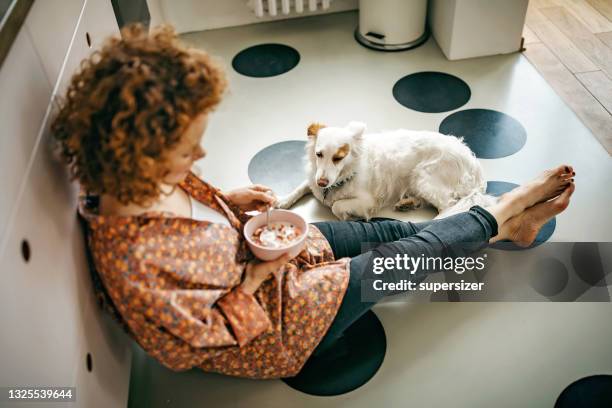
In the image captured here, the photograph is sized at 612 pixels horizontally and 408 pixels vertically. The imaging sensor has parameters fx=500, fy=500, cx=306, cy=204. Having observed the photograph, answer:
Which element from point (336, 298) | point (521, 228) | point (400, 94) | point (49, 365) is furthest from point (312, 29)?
point (49, 365)

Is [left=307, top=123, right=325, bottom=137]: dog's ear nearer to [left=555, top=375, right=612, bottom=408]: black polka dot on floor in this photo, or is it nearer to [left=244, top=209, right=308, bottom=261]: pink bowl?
[left=244, top=209, right=308, bottom=261]: pink bowl

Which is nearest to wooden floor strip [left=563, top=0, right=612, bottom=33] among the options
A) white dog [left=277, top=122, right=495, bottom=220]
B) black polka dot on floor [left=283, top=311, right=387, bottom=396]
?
white dog [left=277, top=122, right=495, bottom=220]

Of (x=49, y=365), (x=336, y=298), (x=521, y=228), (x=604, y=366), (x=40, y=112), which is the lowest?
(x=604, y=366)

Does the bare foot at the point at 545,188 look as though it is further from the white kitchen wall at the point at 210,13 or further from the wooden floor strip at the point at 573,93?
the white kitchen wall at the point at 210,13

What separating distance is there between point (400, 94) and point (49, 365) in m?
1.74

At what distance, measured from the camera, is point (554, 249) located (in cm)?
149

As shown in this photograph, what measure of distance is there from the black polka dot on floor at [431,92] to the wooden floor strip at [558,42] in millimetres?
519

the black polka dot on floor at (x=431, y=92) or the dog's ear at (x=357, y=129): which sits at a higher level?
the dog's ear at (x=357, y=129)

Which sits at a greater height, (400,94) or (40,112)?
(40,112)

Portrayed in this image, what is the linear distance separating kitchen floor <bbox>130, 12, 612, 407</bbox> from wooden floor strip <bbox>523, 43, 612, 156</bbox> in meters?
0.04

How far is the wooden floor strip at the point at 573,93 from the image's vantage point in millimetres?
1882

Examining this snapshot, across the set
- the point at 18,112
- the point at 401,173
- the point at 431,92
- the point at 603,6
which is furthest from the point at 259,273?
the point at 603,6

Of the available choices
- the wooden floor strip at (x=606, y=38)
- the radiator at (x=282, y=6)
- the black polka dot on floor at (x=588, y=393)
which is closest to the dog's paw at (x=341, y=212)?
the black polka dot on floor at (x=588, y=393)

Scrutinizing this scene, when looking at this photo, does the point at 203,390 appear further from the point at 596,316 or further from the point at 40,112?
the point at 596,316
